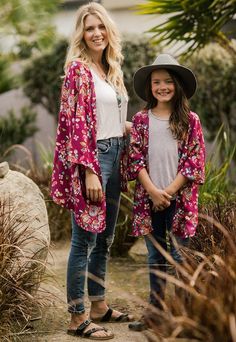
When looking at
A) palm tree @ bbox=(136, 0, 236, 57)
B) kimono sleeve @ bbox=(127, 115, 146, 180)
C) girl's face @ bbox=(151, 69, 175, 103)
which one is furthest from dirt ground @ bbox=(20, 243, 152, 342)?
palm tree @ bbox=(136, 0, 236, 57)

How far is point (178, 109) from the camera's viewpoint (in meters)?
4.82

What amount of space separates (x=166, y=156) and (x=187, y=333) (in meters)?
1.79

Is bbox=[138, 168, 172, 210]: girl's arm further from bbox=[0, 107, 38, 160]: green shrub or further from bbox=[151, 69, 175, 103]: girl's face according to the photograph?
bbox=[0, 107, 38, 160]: green shrub

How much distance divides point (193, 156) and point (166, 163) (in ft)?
0.55

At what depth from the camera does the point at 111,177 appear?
15.7 feet

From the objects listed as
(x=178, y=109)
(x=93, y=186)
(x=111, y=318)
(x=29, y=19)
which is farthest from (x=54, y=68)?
(x=93, y=186)

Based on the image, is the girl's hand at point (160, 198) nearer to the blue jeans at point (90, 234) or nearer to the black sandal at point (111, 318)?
the blue jeans at point (90, 234)

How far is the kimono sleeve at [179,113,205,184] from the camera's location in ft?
15.4

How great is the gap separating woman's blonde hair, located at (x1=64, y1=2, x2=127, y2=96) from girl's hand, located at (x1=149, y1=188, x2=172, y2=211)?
659mm

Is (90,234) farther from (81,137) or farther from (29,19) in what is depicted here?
(29,19)

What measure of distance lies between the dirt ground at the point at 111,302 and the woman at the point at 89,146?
0.14 m

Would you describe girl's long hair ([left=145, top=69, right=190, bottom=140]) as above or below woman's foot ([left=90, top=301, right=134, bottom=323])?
above

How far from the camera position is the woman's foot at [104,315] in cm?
497

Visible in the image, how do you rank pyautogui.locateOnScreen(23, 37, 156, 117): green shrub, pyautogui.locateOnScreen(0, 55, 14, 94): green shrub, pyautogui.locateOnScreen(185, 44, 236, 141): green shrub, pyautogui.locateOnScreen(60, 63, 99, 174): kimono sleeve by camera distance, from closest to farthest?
pyautogui.locateOnScreen(60, 63, 99, 174): kimono sleeve < pyautogui.locateOnScreen(185, 44, 236, 141): green shrub < pyautogui.locateOnScreen(0, 55, 14, 94): green shrub < pyautogui.locateOnScreen(23, 37, 156, 117): green shrub
